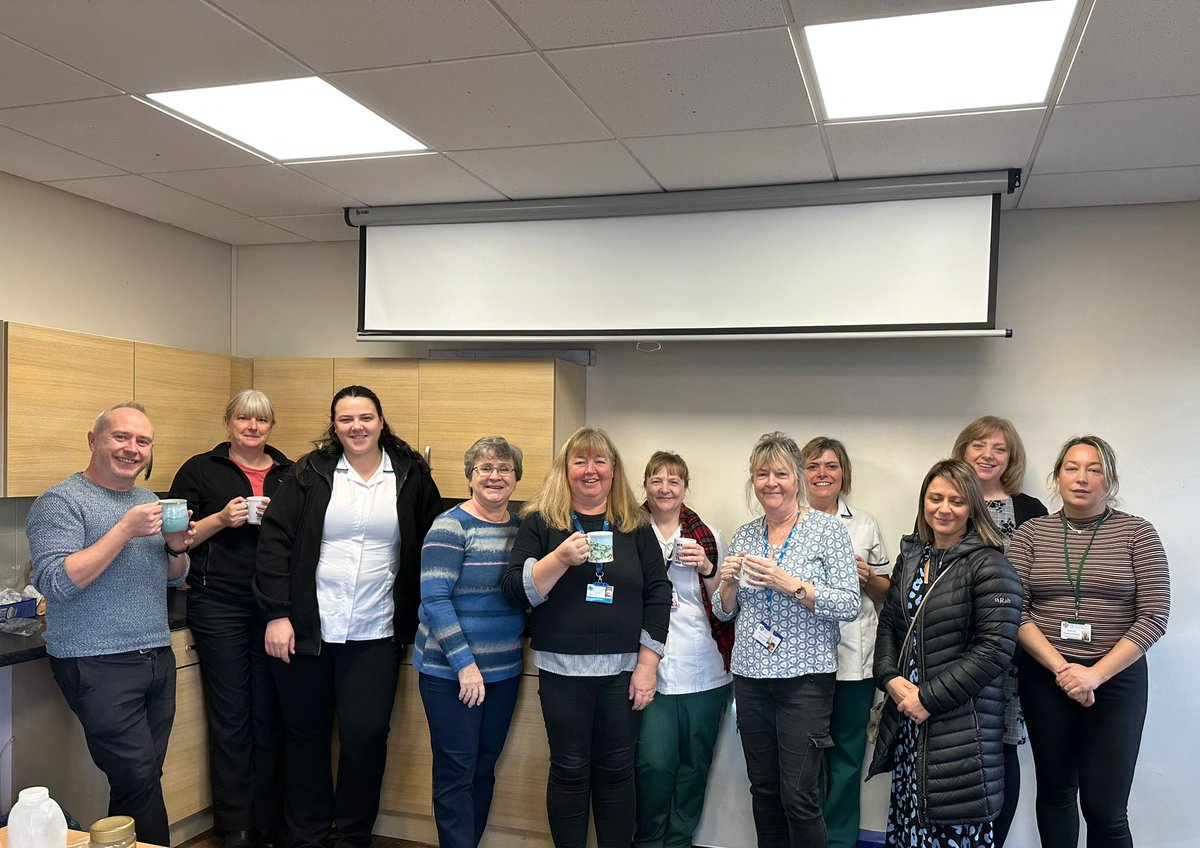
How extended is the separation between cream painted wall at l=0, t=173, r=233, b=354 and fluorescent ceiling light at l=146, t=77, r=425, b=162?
3.98 ft

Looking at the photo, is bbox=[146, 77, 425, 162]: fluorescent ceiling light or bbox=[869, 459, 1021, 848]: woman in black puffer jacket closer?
bbox=[869, 459, 1021, 848]: woman in black puffer jacket

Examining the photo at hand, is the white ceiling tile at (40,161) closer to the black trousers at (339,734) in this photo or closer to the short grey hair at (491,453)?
the short grey hair at (491,453)

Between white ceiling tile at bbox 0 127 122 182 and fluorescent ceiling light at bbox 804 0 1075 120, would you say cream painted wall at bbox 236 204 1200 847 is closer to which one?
fluorescent ceiling light at bbox 804 0 1075 120

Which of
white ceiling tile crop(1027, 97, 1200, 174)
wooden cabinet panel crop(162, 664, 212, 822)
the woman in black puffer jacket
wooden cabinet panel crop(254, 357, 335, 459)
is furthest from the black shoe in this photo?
white ceiling tile crop(1027, 97, 1200, 174)

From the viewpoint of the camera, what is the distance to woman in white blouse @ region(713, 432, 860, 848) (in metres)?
2.72

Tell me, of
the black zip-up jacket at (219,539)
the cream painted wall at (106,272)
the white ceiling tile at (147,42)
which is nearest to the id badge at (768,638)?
the black zip-up jacket at (219,539)

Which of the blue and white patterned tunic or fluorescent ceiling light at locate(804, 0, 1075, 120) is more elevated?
fluorescent ceiling light at locate(804, 0, 1075, 120)

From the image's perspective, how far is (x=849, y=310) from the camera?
10.9 ft

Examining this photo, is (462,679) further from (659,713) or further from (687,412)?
(687,412)

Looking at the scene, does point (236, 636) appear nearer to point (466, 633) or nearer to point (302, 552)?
point (302, 552)

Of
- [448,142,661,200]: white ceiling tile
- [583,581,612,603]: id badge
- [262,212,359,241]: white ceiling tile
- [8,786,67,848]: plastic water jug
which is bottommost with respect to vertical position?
[8,786,67,848]: plastic water jug

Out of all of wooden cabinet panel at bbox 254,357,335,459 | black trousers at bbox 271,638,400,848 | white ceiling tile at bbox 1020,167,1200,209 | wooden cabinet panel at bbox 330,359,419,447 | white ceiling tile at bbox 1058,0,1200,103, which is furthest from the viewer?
wooden cabinet panel at bbox 254,357,335,459

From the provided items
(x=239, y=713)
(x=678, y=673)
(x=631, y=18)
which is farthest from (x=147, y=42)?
(x=678, y=673)

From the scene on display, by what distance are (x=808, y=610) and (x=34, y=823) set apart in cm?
204
